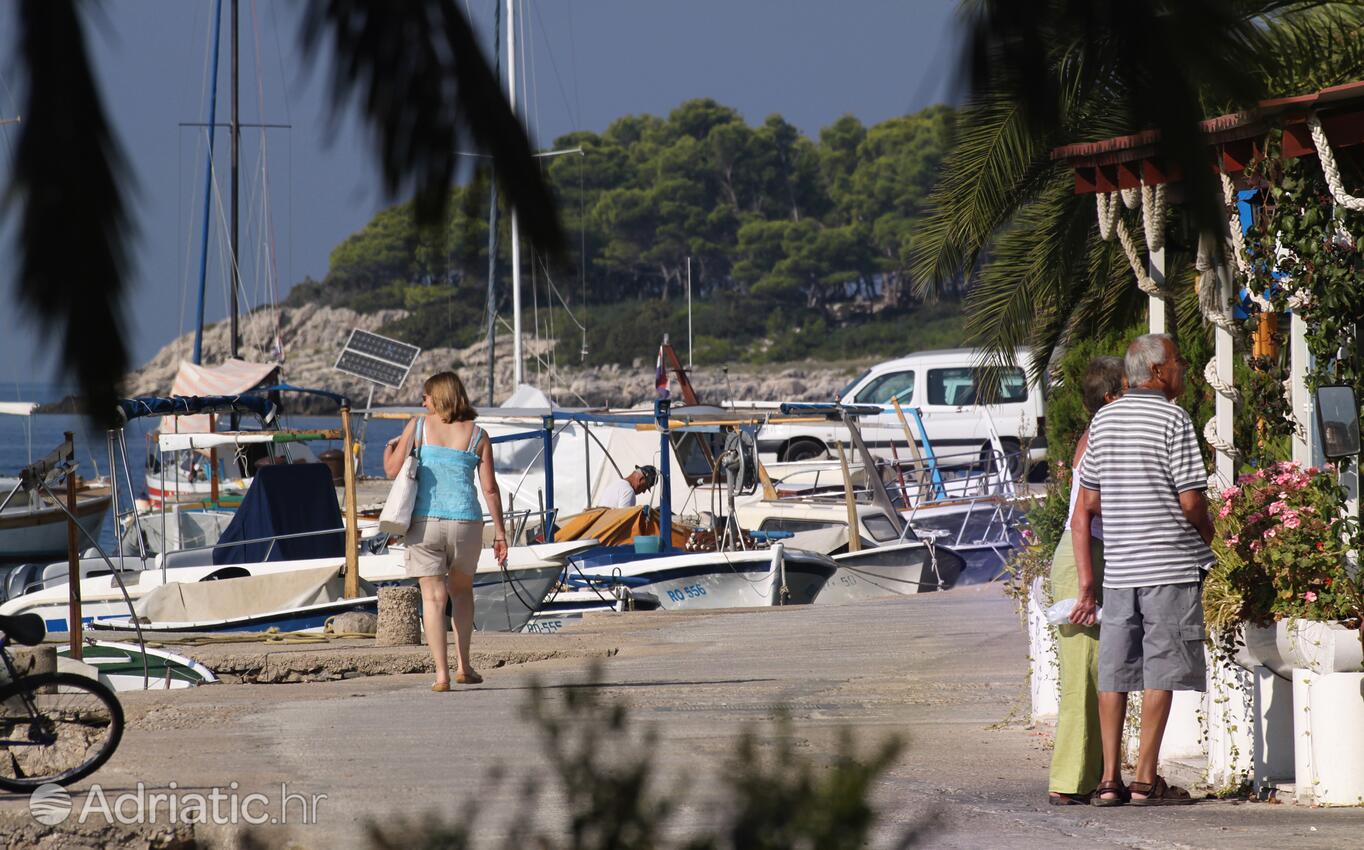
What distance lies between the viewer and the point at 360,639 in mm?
11914

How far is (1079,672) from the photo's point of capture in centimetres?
584

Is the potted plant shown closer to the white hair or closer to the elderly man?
the elderly man

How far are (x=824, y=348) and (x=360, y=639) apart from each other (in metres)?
69.7

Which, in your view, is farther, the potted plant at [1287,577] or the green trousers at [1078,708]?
the green trousers at [1078,708]

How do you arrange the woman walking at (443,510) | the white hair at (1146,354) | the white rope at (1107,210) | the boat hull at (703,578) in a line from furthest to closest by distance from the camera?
the boat hull at (703,578) < the woman walking at (443,510) < the white rope at (1107,210) < the white hair at (1146,354)

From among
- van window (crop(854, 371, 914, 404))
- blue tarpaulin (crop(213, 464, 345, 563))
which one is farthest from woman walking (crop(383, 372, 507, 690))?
van window (crop(854, 371, 914, 404))

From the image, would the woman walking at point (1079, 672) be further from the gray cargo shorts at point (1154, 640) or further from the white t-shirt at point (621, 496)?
the white t-shirt at point (621, 496)

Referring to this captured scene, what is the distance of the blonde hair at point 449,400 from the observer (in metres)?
8.24

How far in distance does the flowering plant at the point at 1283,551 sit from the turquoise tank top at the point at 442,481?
3891 millimetres

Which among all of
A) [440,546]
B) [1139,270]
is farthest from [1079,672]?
[440,546]

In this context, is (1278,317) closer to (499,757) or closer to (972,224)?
(972,224)

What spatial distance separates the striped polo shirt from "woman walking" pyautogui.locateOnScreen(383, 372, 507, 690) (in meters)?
3.75

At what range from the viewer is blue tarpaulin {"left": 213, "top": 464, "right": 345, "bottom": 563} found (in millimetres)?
15180

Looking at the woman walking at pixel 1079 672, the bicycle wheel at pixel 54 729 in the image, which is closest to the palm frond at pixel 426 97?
the woman walking at pixel 1079 672
